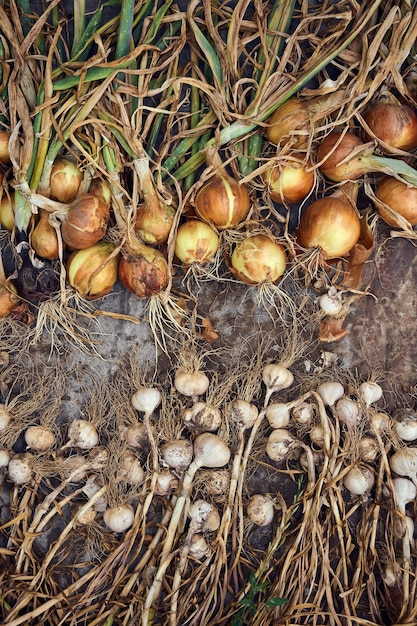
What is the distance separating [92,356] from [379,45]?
1.25 m

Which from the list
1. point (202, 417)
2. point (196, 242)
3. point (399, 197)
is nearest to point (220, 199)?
point (196, 242)

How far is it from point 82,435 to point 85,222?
24.7 inches

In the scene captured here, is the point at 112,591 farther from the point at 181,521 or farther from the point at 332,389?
the point at 332,389

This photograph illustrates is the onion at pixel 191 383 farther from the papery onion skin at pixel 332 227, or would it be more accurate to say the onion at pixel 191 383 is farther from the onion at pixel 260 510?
the papery onion skin at pixel 332 227

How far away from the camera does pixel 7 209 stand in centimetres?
152

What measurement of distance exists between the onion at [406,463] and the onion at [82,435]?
900 millimetres

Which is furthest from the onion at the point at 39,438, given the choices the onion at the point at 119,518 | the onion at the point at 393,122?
the onion at the point at 393,122

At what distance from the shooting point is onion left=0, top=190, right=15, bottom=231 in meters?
1.51

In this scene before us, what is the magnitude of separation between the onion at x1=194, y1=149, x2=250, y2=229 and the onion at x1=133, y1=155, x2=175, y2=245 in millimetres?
99

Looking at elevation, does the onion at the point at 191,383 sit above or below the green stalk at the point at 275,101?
below

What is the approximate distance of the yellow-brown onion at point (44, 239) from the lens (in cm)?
147

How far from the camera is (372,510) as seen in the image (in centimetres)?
150

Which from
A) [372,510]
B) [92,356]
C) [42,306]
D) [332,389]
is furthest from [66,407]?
[372,510]

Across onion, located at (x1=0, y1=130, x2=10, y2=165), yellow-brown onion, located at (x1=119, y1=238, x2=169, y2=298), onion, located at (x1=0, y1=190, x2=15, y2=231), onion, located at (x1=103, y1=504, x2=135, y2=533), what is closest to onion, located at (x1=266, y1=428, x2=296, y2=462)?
onion, located at (x1=103, y1=504, x2=135, y2=533)
